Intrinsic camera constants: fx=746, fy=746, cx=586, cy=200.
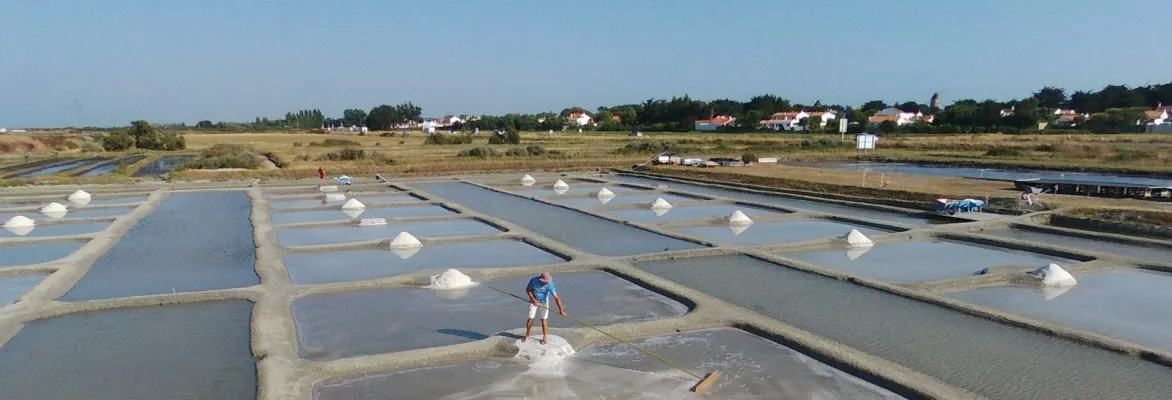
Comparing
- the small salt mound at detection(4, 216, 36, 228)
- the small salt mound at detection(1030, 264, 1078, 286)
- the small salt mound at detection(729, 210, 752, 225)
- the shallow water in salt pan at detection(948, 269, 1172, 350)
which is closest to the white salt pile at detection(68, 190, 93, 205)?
the small salt mound at detection(4, 216, 36, 228)

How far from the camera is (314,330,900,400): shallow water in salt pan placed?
19.8ft

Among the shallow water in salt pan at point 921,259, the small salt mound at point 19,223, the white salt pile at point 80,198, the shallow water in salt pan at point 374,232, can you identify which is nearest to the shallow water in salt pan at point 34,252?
Result: the small salt mound at point 19,223

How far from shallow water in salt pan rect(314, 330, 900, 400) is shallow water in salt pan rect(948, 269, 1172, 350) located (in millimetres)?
3323

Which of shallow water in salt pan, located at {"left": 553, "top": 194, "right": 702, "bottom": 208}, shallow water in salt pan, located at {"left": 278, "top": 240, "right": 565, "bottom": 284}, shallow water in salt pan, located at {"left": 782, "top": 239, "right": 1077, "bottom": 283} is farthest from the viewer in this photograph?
shallow water in salt pan, located at {"left": 553, "top": 194, "right": 702, "bottom": 208}

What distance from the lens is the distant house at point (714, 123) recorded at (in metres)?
78.3

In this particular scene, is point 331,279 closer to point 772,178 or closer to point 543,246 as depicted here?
point 543,246

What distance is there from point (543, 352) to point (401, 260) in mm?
5543

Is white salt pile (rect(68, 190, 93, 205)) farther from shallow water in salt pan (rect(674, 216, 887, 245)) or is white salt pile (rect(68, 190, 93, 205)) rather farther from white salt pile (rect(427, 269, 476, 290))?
shallow water in salt pan (rect(674, 216, 887, 245))

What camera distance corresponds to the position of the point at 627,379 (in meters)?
6.37

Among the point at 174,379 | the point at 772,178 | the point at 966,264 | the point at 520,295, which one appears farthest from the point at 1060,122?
the point at 174,379

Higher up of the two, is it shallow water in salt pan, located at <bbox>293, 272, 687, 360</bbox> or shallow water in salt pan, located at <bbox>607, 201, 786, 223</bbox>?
shallow water in salt pan, located at <bbox>293, 272, 687, 360</bbox>

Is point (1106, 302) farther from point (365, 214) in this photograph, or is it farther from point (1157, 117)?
point (1157, 117)

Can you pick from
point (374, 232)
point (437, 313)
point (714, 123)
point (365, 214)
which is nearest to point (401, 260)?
A: point (374, 232)

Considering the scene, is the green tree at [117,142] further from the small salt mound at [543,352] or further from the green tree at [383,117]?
the green tree at [383,117]
